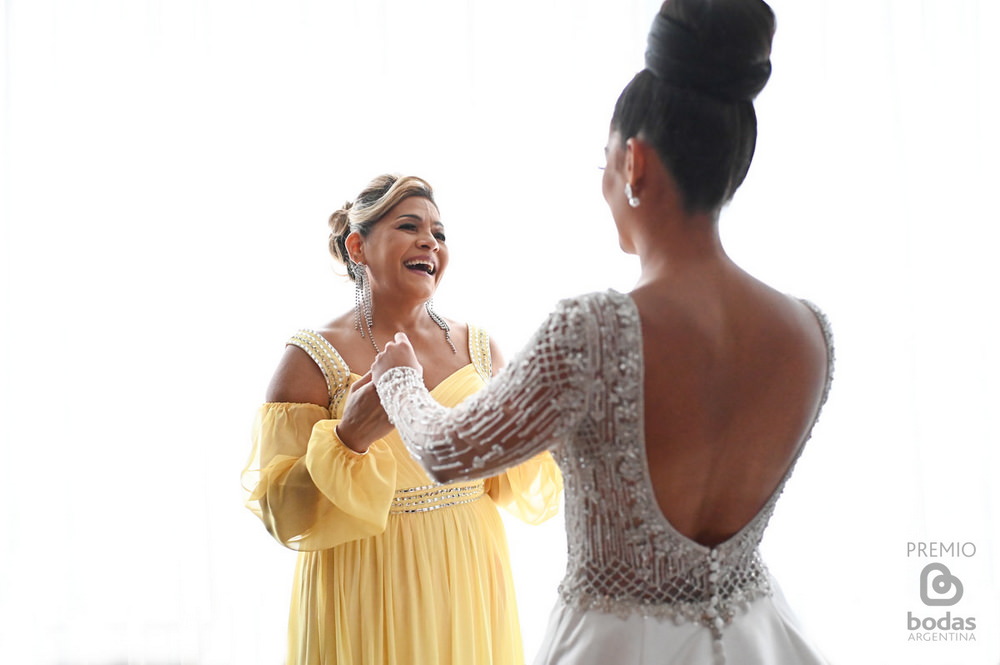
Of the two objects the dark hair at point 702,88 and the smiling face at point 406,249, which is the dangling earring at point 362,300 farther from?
the dark hair at point 702,88

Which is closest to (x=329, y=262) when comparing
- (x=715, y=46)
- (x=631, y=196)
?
(x=631, y=196)

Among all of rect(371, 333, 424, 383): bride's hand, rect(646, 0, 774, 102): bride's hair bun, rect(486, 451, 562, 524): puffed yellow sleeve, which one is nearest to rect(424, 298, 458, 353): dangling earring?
rect(486, 451, 562, 524): puffed yellow sleeve

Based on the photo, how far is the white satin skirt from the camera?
1.10 metres

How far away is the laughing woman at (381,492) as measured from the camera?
161 centimetres

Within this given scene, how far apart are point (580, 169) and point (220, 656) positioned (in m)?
1.88

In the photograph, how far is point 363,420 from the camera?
5.03 feet

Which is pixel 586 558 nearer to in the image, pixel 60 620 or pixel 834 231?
pixel 834 231

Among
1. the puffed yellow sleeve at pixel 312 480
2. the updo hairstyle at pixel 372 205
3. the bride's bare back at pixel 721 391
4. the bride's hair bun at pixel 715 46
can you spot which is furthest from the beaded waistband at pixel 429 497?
the bride's hair bun at pixel 715 46

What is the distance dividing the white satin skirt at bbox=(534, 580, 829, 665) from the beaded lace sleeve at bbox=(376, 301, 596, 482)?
0.25 m

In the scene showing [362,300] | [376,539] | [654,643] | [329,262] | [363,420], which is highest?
[329,262]

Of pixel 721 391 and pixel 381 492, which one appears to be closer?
pixel 721 391

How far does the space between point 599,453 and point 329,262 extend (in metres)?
1.72

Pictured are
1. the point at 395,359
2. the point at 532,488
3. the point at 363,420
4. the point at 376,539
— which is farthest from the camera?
the point at 532,488

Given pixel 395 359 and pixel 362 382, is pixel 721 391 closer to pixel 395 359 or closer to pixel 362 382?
pixel 395 359
